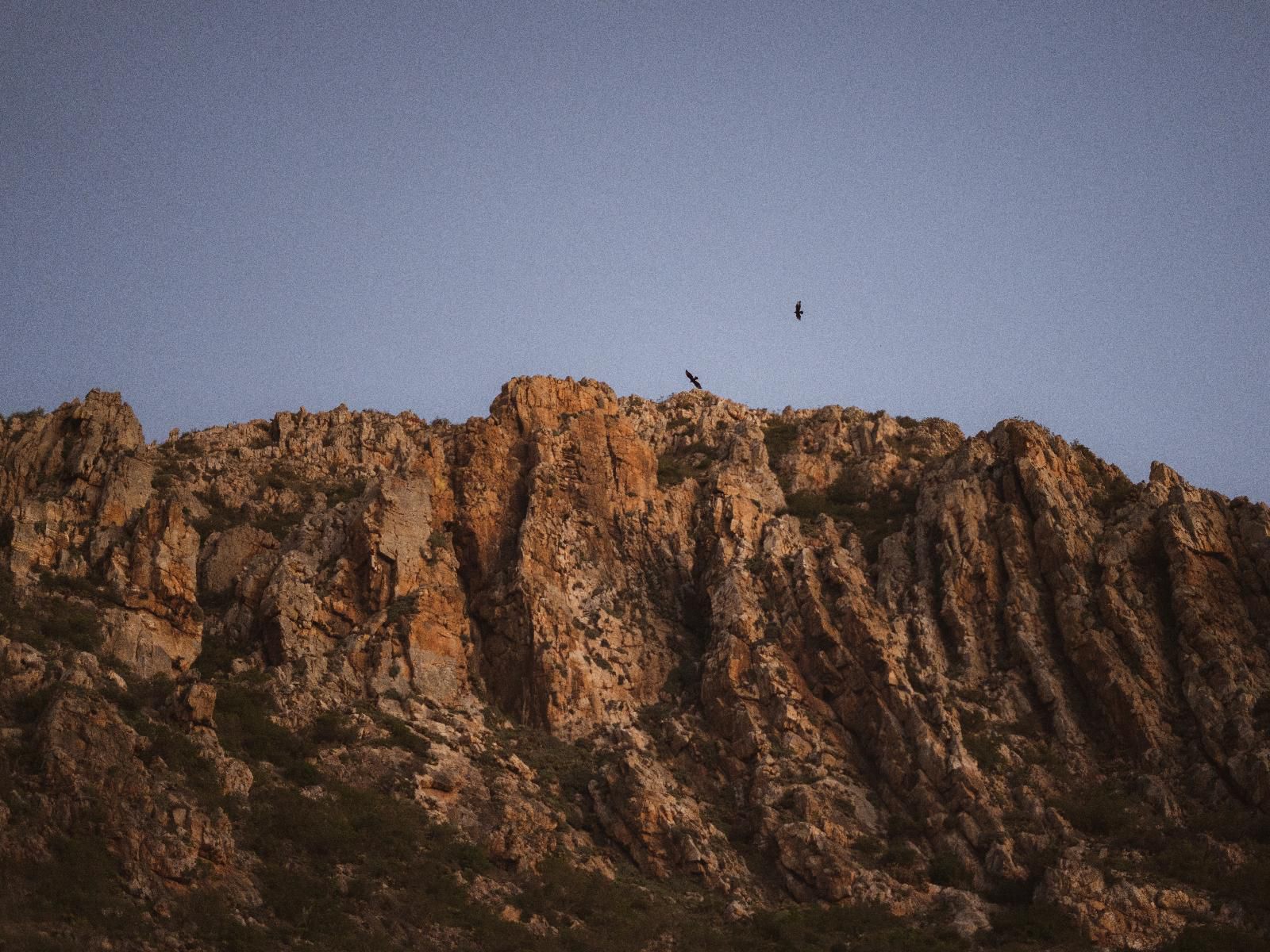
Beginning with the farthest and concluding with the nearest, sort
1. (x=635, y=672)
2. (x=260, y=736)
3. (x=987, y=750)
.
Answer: (x=635, y=672), (x=987, y=750), (x=260, y=736)

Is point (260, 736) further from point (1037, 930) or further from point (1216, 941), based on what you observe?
point (1216, 941)

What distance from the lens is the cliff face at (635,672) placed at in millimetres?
59250

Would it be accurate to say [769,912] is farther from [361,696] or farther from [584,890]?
[361,696]

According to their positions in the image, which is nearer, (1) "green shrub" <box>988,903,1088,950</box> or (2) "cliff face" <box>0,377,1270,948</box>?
(2) "cliff face" <box>0,377,1270,948</box>

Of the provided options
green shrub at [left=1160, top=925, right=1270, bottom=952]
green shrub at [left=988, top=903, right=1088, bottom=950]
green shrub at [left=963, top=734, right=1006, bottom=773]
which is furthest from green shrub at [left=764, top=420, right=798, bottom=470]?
green shrub at [left=1160, top=925, right=1270, bottom=952]

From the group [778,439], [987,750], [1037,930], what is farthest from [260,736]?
[778,439]

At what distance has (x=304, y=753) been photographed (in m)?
62.5

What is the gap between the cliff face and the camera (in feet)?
194

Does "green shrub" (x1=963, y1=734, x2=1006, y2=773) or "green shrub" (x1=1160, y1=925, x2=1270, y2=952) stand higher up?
"green shrub" (x1=963, y1=734, x2=1006, y2=773)

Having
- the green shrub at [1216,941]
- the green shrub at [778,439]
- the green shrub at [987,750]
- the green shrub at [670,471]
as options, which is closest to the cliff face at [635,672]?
the green shrub at [987,750]

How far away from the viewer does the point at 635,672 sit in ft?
245

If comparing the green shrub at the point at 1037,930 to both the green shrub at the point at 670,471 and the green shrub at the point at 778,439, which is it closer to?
the green shrub at the point at 670,471

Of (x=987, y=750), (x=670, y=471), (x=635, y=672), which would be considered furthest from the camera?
(x=670, y=471)

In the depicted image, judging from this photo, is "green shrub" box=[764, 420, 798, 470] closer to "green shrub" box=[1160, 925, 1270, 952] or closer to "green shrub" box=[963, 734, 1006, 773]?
"green shrub" box=[963, 734, 1006, 773]
